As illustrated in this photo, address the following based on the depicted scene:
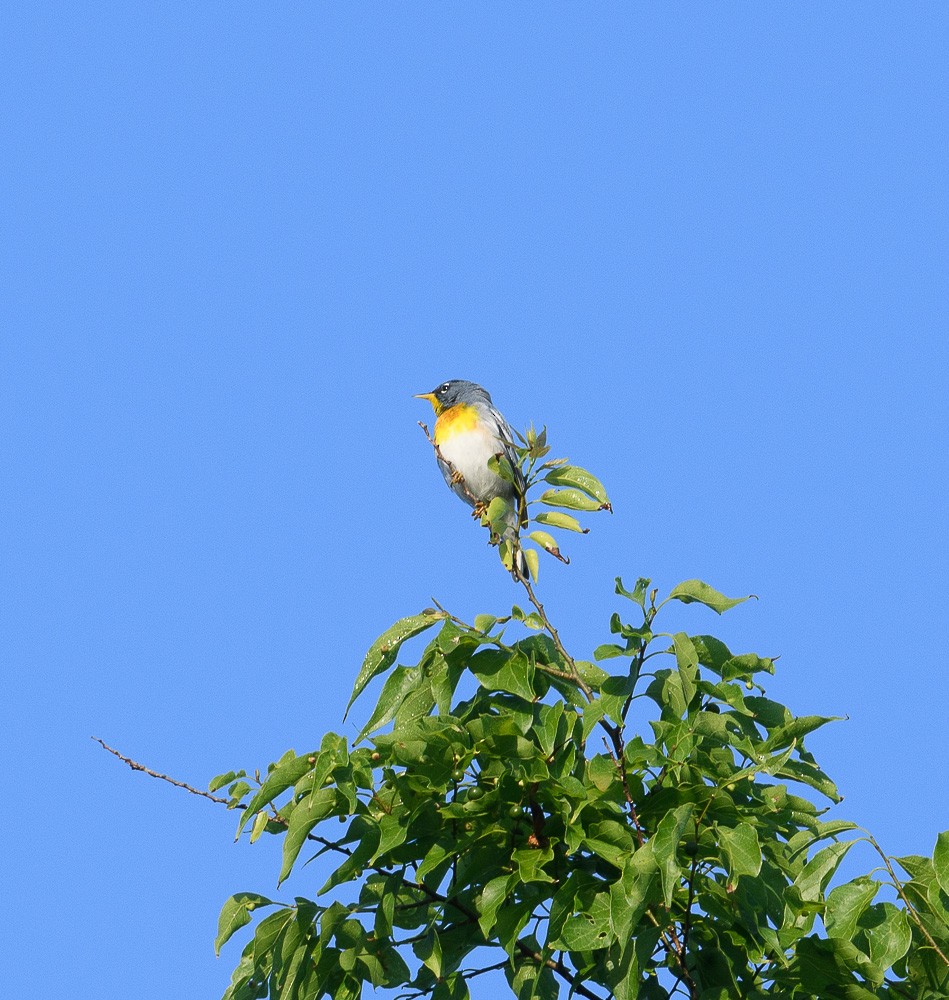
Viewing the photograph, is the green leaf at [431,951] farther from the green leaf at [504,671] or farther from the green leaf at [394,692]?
the green leaf at [504,671]

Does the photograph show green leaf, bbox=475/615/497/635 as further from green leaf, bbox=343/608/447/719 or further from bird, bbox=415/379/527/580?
bird, bbox=415/379/527/580

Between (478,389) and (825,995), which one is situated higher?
(478,389)

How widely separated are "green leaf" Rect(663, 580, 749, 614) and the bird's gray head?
6306mm

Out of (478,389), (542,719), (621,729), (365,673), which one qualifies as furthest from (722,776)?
(478,389)

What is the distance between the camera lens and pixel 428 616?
4.60m

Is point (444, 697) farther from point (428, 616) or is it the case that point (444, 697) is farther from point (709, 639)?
point (709, 639)

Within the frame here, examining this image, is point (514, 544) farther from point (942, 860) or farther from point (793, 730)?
point (942, 860)

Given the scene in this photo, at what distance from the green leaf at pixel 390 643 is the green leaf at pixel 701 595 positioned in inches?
31.6

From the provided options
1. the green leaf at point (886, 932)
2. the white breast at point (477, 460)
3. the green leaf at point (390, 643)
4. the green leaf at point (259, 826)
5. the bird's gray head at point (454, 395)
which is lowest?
the green leaf at point (886, 932)

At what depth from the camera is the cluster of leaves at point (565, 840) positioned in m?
4.10

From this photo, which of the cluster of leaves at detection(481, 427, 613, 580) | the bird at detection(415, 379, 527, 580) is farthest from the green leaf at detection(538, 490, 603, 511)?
the bird at detection(415, 379, 527, 580)

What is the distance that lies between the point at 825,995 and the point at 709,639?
1207 millimetres

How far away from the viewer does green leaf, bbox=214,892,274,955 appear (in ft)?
15.0

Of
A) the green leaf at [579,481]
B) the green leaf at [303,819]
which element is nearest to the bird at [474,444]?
the green leaf at [579,481]
